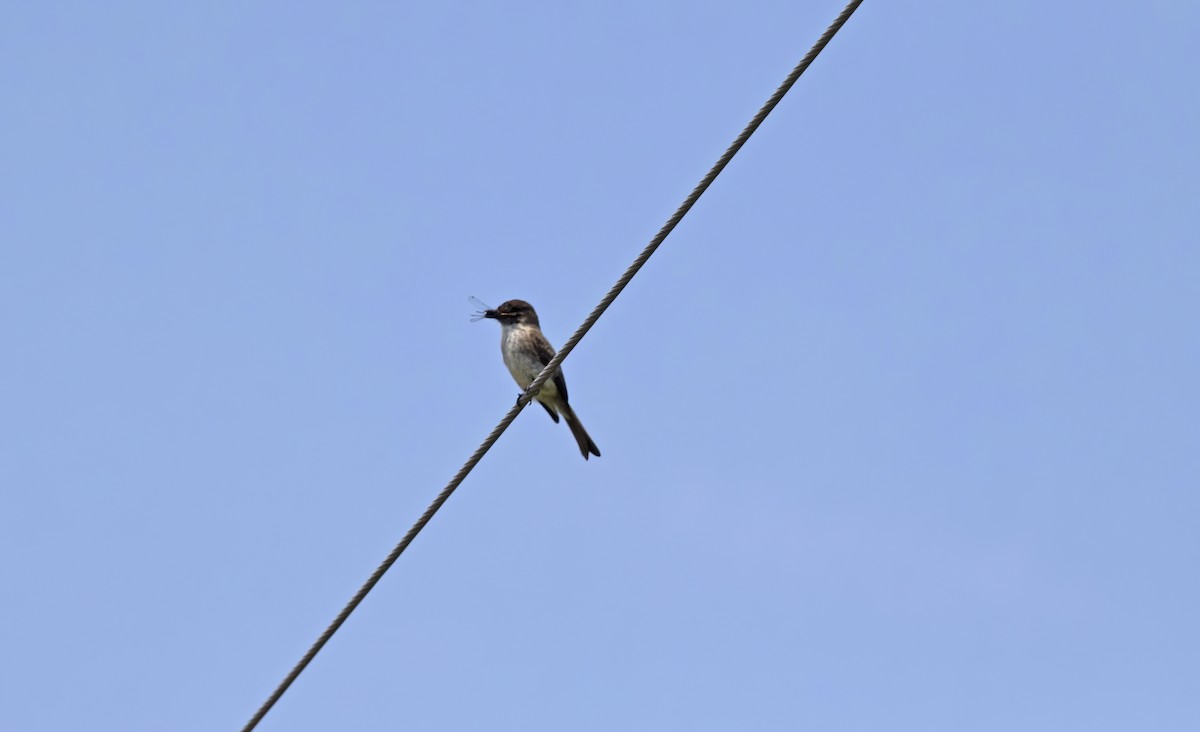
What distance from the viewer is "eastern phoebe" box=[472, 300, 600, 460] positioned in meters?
13.8

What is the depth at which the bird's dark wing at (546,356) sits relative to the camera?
13.8 meters

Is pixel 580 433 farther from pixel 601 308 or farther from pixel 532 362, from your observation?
pixel 601 308

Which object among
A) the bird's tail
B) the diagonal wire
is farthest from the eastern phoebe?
the diagonal wire

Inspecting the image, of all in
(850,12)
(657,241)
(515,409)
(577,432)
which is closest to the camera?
(850,12)

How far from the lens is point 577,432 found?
45.8 feet

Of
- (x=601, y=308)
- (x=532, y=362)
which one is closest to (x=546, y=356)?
(x=532, y=362)

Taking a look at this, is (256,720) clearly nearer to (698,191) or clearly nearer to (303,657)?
(303,657)

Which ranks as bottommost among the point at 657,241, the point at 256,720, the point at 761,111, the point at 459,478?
the point at 256,720

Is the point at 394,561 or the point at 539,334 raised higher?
the point at 539,334

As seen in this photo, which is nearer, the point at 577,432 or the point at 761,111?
the point at 761,111

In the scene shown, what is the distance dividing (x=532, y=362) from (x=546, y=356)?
260mm

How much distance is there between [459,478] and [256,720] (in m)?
1.44

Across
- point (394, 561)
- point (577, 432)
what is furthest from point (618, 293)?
point (577, 432)

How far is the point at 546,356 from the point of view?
1409 cm
